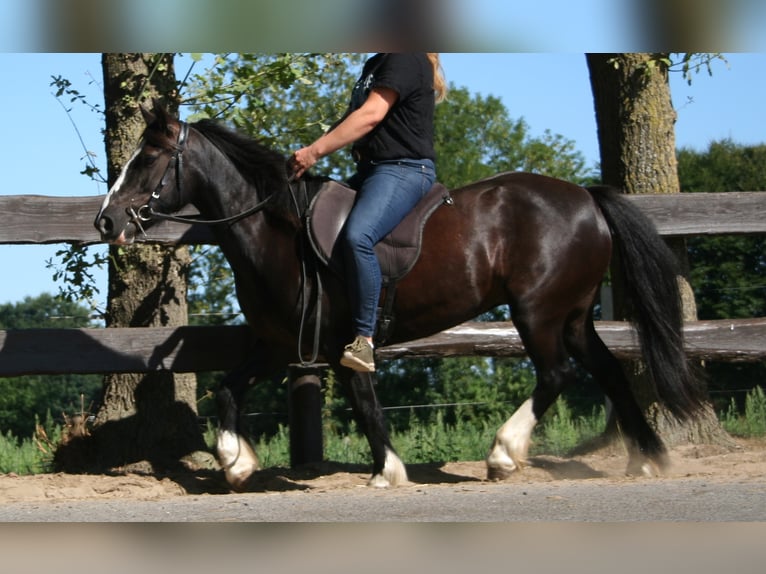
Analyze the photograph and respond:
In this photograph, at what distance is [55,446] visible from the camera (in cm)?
710

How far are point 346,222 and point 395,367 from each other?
9.36 metres

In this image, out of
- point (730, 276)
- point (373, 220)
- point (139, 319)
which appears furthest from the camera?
point (730, 276)

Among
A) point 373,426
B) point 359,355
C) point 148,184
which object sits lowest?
Answer: point 373,426

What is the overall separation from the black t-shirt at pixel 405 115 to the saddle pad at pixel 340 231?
A: 31cm

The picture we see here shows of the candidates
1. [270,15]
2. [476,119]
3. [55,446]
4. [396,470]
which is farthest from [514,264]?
[476,119]

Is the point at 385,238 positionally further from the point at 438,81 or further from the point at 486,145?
the point at 486,145

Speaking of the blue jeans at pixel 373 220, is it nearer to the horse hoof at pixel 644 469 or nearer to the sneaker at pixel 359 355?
the sneaker at pixel 359 355

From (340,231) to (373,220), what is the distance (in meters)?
0.26

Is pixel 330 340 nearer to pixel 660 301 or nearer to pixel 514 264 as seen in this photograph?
pixel 514 264

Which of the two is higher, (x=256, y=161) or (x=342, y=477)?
(x=256, y=161)

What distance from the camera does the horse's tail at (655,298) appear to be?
19.5 feet

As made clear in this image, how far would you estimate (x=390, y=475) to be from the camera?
5500 millimetres

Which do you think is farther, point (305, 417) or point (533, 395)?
point (305, 417)

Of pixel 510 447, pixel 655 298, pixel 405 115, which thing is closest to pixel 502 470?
pixel 510 447
